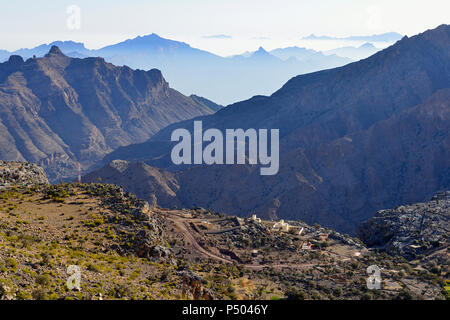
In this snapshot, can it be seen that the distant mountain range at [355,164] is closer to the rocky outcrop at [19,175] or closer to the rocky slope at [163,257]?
the rocky slope at [163,257]

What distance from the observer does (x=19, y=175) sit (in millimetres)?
46188

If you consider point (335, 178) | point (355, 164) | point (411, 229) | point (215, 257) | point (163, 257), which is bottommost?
point (215, 257)

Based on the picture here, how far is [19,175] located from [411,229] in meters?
44.7

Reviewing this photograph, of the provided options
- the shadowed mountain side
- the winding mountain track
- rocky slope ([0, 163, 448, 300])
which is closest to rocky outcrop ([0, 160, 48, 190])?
rocky slope ([0, 163, 448, 300])

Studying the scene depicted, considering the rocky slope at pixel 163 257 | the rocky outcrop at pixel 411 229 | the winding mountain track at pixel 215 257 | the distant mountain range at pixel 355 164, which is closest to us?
the rocky slope at pixel 163 257

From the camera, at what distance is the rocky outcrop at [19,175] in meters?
43.6

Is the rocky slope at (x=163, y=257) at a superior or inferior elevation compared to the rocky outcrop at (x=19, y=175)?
inferior

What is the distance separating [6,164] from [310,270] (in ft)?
103

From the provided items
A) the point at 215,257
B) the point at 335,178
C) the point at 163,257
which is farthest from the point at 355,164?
the point at 163,257

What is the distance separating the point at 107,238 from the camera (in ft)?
109

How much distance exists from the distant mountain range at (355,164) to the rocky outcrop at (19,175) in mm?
54344

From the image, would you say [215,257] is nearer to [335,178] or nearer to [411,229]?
[411,229]

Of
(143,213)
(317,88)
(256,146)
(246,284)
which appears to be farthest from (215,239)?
(317,88)

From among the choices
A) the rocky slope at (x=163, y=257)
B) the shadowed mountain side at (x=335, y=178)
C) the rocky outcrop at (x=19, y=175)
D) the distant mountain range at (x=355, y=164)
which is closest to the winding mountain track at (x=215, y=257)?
the rocky slope at (x=163, y=257)
